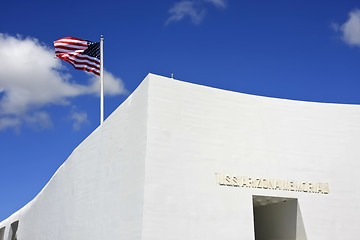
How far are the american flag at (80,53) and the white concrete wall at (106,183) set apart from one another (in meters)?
2.89

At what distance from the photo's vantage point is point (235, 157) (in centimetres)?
1173

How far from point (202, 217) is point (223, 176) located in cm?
131

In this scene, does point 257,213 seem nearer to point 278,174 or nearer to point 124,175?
point 278,174

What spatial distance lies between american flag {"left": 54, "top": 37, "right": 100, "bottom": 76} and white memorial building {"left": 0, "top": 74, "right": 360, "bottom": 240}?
3.08m

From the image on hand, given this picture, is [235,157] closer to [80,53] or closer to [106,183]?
[106,183]

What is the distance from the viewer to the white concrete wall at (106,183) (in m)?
10.9

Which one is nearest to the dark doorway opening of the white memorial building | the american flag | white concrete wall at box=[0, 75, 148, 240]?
the white memorial building

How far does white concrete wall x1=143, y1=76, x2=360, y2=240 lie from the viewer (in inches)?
419

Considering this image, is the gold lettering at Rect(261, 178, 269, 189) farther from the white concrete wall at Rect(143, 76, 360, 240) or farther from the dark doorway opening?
the dark doorway opening

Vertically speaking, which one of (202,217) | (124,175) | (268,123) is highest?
(268,123)

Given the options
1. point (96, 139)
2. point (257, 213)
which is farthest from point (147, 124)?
point (257, 213)

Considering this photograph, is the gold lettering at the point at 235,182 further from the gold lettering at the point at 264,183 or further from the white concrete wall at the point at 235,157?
the gold lettering at the point at 264,183

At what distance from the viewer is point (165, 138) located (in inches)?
432

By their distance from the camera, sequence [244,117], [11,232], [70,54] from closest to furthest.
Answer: [244,117] → [70,54] → [11,232]
